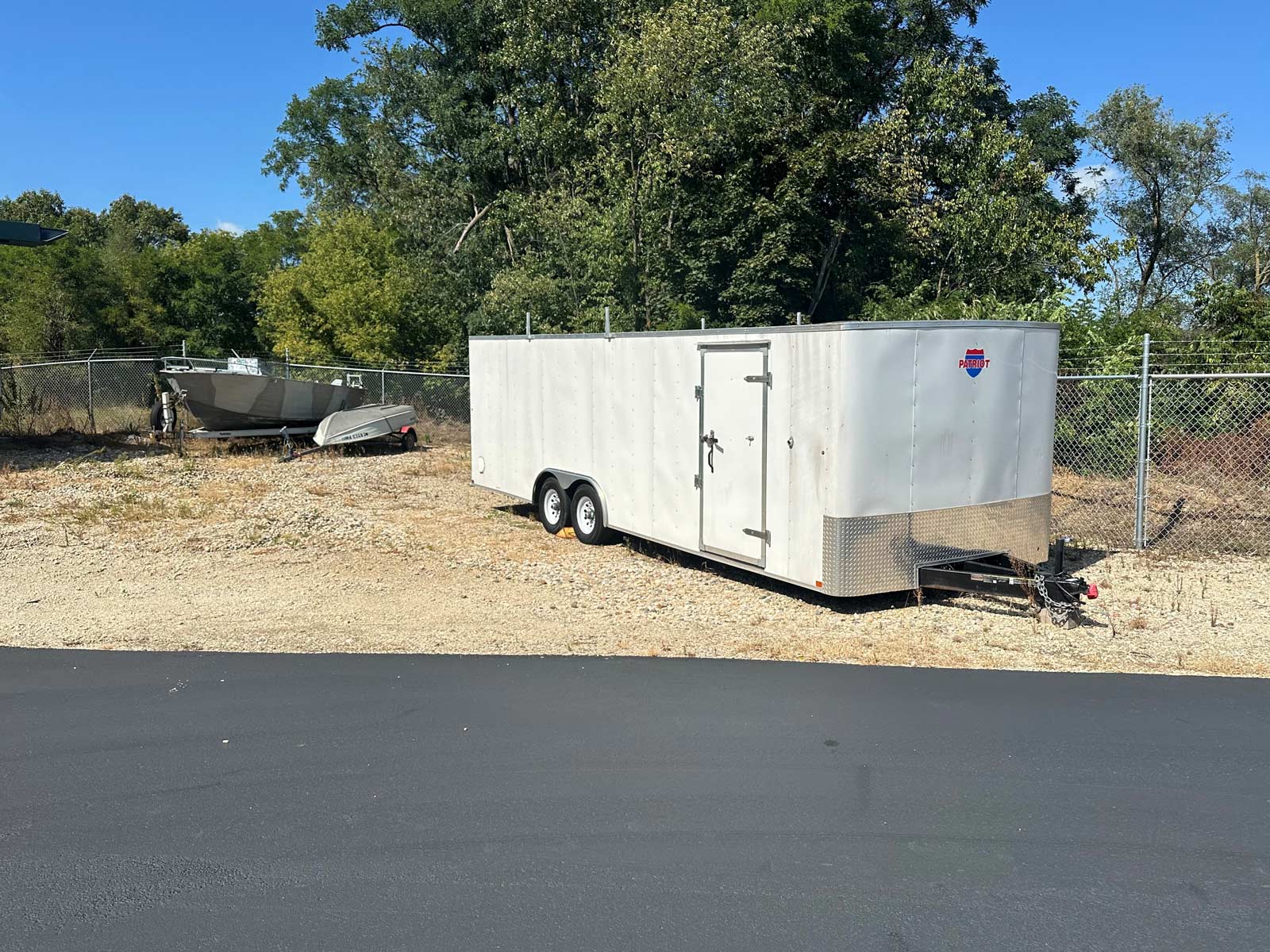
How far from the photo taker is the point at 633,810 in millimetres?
4680

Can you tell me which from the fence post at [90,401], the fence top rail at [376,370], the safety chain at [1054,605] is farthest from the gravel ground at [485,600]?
the fence post at [90,401]

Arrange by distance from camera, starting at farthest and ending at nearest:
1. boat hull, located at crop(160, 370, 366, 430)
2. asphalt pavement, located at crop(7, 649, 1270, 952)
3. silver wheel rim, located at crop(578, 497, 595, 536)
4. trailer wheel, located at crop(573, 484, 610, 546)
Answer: boat hull, located at crop(160, 370, 366, 430) → silver wheel rim, located at crop(578, 497, 595, 536) → trailer wheel, located at crop(573, 484, 610, 546) → asphalt pavement, located at crop(7, 649, 1270, 952)

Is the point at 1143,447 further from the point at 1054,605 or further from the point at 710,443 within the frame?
the point at 710,443

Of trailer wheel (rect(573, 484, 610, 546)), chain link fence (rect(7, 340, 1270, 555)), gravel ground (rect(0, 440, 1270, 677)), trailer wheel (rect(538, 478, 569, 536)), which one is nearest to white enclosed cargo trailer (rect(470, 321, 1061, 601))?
gravel ground (rect(0, 440, 1270, 677))

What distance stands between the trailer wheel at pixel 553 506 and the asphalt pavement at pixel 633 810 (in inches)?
213

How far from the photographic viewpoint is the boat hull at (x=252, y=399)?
1905 centimetres

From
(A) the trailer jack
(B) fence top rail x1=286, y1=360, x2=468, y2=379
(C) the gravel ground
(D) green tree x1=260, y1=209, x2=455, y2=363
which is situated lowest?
(C) the gravel ground

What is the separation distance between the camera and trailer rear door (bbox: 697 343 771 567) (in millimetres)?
9016

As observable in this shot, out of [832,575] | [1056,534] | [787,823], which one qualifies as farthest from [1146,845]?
[1056,534]

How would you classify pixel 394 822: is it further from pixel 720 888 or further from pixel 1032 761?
pixel 1032 761

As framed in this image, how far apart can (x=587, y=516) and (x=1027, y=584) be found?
17.2 feet

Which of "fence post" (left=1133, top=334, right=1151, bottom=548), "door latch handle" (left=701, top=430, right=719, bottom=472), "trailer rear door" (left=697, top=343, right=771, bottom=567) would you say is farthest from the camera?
"fence post" (left=1133, top=334, right=1151, bottom=548)

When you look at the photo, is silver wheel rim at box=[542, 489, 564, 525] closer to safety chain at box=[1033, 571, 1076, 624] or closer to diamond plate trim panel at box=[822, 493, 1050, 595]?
diamond plate trim panel at box=[822, 493, 1050, 595]

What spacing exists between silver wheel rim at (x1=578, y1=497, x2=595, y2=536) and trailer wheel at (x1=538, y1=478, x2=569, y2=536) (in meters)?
0.23
